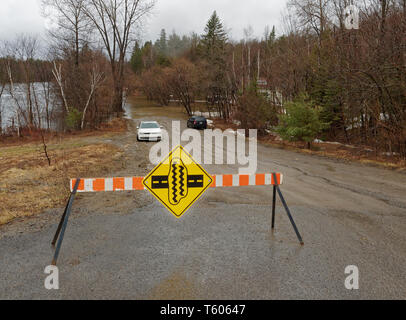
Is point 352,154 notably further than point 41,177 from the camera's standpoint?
Yes

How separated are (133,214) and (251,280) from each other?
3.52 metres

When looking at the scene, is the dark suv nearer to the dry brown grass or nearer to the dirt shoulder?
the dirt shoulder

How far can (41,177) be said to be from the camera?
10211 millimetres

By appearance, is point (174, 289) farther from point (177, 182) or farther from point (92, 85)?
point (92, 85)

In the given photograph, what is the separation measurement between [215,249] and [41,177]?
26.2 feet

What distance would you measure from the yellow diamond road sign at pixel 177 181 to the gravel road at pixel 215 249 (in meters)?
0.78

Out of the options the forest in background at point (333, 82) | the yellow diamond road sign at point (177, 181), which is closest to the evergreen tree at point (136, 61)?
the forest in background at point (333, 82)

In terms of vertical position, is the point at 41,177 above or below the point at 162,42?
below

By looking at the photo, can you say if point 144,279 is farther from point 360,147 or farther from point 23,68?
point 23,68

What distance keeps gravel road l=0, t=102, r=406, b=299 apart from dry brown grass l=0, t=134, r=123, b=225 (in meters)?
0.69

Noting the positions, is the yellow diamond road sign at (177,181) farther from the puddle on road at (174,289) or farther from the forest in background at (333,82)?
the forest in background at (333,82)

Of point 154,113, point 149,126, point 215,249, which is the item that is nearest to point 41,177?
point 215,249

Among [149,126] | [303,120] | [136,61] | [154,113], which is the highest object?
[136,61]

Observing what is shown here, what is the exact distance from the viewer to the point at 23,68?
2916cm
